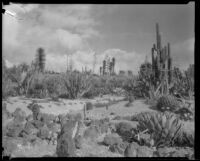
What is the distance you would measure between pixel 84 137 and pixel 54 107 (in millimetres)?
3366

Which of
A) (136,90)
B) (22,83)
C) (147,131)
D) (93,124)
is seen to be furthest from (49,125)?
(136,90)

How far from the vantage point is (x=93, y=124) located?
6660mm

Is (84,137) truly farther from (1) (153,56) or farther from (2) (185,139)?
(1) (153,56)

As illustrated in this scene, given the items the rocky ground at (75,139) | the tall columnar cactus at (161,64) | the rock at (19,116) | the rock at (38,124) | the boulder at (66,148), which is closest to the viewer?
the boulder at (66,148)

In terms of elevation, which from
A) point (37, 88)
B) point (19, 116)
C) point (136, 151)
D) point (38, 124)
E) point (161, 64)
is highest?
point (161, 64)

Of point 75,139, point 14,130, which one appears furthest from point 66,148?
point 14,130

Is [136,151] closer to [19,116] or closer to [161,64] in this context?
[19,116]

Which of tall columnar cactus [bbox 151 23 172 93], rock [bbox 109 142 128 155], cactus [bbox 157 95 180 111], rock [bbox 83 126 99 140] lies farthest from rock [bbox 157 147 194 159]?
tall columnar cactus [bbox 151 23 172 93]

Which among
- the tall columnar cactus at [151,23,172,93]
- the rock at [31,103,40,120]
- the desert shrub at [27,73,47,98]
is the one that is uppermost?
the tall columnar cactus at [151,23,172,93]

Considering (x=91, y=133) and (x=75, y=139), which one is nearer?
(x=75, y=139)

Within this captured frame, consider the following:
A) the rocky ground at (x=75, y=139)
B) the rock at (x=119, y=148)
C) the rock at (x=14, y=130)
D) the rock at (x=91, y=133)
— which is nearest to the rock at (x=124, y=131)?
the rocky ground at (x=75, y=139)

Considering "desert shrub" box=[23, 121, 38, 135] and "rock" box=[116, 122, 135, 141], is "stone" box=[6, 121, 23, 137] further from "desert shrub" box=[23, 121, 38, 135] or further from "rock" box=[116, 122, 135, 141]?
"rock" box=[116, 122, 135, 141]

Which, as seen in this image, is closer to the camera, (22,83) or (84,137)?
(84,137)

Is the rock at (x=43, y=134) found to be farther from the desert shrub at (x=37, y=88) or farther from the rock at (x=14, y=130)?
the desert shrub at (x=37, y=88)
